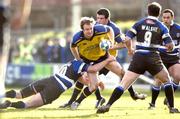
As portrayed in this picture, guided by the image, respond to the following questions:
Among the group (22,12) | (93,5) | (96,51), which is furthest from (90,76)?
(93,5)

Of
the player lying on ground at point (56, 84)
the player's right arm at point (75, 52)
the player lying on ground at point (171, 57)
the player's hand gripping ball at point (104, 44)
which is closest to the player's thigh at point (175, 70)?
the player lying on ground at point (171, 57)

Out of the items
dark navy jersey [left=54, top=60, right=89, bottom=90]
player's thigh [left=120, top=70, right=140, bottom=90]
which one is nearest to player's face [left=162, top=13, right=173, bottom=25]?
dark navy jersey [left=54, top=60, right=89, bottom=90]

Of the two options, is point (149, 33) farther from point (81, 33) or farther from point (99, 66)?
point (99, 66)

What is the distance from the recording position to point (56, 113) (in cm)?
1422

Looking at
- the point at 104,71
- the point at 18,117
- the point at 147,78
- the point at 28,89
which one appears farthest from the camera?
the point at 147,78

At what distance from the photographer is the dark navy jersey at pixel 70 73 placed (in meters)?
14.6

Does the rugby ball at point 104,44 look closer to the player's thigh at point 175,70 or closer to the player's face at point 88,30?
the player's face at point 88,30

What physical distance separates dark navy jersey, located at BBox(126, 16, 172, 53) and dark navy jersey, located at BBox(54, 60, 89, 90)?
4.71ft

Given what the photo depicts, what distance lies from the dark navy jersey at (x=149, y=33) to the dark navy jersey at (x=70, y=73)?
4.71ft

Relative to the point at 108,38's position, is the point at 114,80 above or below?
below

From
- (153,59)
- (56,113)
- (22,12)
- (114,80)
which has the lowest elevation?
(114,80)

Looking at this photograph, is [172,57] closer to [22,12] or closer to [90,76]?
[90,76]

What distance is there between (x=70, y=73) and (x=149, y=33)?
185 centimetres

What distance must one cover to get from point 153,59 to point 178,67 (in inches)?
94.8
